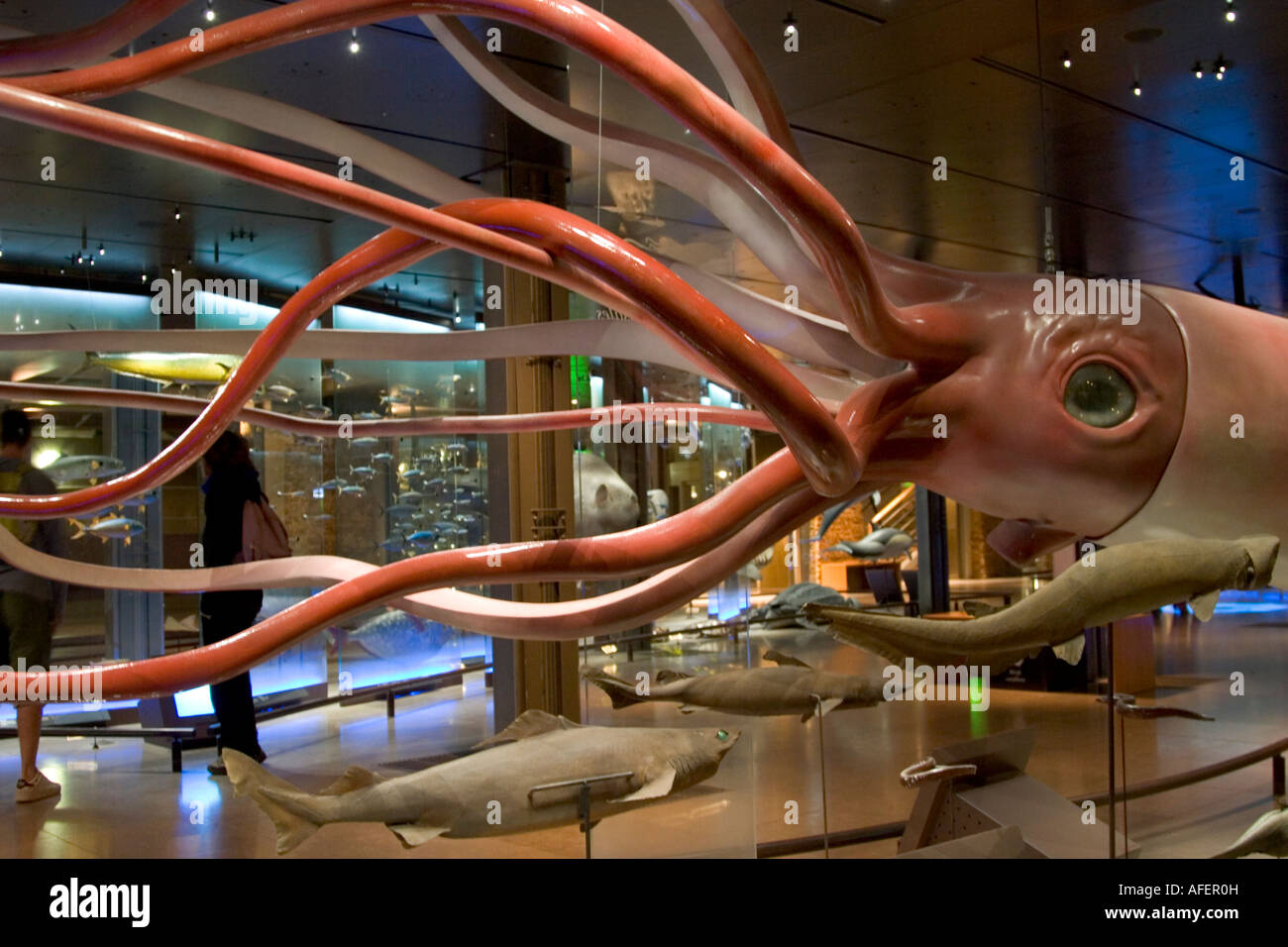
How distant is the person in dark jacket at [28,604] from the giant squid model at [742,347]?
102 inches

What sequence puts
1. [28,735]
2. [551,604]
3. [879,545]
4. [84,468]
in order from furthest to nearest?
[879,545] → [84,468] → [28,735] → [551,604]

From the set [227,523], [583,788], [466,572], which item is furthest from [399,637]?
[466,572]

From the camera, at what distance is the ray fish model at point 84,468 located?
4.00 m

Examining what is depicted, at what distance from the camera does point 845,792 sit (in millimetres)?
3736

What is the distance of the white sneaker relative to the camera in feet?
12.7

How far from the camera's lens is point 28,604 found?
12.6 feet

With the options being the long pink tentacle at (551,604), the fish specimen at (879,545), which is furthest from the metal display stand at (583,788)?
the fish specimen at (879,545)

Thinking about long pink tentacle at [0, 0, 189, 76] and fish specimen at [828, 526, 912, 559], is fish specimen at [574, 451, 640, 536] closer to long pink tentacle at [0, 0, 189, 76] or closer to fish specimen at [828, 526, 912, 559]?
long pink tentacle at [0, 0, 189, 76]

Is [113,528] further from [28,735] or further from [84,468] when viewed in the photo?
[28,735]

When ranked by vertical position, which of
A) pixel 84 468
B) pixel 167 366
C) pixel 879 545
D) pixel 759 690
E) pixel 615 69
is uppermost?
pixel 167 366

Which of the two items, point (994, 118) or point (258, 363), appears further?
point (994, 118)

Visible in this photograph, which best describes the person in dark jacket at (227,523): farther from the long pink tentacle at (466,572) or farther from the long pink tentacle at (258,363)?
the long pink tentacle at (466,572)

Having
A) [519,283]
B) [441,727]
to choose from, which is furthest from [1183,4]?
[441,727]

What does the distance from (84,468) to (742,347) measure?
402cm
